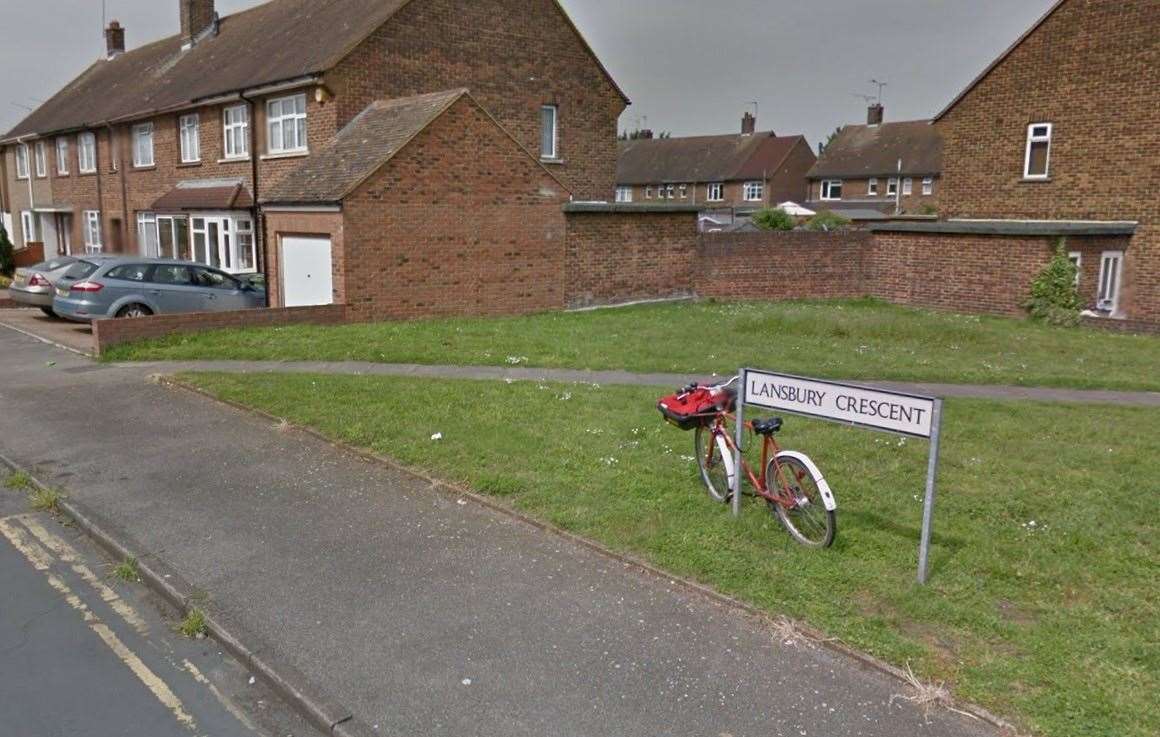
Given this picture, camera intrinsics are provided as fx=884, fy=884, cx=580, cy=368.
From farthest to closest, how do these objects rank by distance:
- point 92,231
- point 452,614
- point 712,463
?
point 92,231 → point 712,463 → point 452,614

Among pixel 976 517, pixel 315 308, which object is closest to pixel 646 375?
pixel 976 517

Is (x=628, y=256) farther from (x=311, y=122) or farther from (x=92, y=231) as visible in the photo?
(x=92, y=231)

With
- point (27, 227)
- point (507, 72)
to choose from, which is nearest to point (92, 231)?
point (27, 227)

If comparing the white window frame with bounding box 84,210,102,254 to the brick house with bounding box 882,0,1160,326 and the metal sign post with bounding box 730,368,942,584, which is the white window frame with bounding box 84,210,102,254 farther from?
the metal sign post with bounding box 730,368,942,584

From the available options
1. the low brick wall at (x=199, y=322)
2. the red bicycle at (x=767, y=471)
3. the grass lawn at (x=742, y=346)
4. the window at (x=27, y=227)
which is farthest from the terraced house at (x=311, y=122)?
the red bicycle at (x=767, y=471)

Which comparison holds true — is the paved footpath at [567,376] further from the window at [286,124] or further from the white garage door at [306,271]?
the window at [286,124]

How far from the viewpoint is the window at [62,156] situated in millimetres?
31625

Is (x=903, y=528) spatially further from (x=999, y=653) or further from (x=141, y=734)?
(x=141, y=734)

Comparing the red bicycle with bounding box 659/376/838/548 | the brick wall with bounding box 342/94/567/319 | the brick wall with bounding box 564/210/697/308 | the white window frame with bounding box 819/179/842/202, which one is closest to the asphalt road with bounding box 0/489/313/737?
the red bicycle with bounding box 659/376/838/548

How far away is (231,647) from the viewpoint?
14.4ft

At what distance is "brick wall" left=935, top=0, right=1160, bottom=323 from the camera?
59.7 ft

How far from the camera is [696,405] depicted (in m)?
6.02

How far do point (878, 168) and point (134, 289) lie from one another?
49437 millimetres

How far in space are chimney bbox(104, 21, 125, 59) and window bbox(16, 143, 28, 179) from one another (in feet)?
17.4
